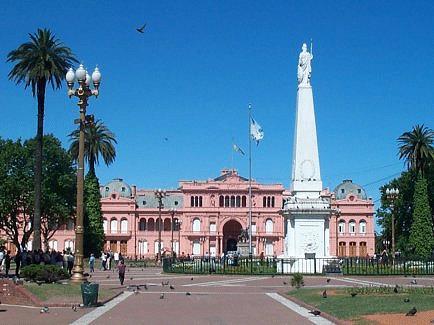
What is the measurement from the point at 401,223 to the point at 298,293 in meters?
58.8

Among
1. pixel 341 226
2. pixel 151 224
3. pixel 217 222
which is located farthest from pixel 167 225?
pixel 341 226

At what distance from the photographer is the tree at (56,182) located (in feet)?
223

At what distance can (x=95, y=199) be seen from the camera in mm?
75062

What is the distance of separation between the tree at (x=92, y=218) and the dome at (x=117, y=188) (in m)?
51.6

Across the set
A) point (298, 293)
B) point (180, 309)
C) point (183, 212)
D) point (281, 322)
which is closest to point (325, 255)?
point (298, 293)

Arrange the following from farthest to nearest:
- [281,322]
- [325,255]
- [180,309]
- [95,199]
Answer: [95,199] < [325,255] < [180,309] < [281,322]

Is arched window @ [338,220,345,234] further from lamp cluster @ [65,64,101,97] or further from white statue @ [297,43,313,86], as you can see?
lamp cluster @ [65,64,101,97]

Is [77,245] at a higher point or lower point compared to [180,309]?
higher

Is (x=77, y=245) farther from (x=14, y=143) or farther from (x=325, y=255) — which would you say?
(x=14, y=143)

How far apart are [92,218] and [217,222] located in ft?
146

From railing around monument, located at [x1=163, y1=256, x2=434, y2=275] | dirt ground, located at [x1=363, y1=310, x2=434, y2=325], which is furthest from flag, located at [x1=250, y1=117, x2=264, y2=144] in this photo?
dirt ground, located at [x1=363, y1=310, x2=434, y2=325]

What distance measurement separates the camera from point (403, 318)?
58.3 ft

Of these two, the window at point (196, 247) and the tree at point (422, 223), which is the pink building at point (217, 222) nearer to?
the window at point (196, 247)

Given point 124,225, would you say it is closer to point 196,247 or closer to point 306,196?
point 196,247
